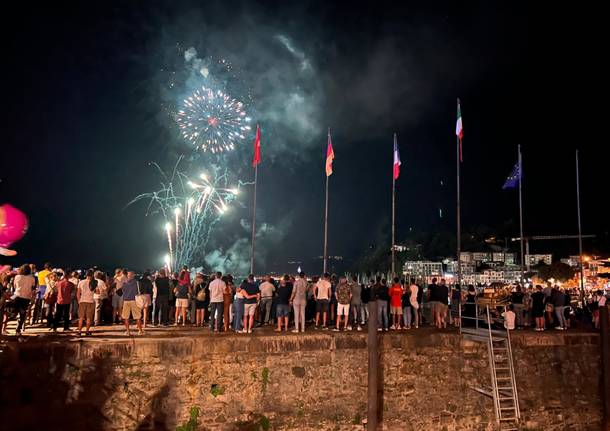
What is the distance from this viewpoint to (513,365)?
13.1 m

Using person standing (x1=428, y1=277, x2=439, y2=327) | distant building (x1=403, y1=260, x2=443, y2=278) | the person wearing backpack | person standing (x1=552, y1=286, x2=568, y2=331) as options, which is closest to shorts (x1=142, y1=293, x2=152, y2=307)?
the person wearing backpack

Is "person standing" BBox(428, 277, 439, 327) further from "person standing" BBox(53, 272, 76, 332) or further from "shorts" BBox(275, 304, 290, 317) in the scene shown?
"person standing" BBox(53, 272, 76, 332)

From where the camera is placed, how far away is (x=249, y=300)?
12.9 m

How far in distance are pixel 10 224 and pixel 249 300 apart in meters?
8.93

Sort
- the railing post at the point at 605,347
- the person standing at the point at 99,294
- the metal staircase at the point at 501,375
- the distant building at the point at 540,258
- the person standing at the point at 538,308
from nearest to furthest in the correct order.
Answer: the metal staircase at the point at 501,375 < the person standing at the point at 99,294 < the railing post at the point at 605,347 < the person standing at the point at 538,308 < the distant building at the point at 540,258

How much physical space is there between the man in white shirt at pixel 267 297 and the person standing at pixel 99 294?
4.95m

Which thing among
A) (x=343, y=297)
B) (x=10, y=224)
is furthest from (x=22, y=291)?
(x=343, y=297)

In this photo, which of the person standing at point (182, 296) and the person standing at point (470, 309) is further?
the person standing at point (470, 309)

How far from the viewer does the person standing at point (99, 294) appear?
12.8 m

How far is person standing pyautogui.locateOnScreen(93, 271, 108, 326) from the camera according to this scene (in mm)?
12820

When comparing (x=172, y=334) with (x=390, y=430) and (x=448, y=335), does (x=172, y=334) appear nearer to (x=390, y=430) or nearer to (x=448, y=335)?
(x=390, y=430)

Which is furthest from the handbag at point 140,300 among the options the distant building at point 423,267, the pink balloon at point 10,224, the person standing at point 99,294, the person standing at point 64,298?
the distant building at point 423,267

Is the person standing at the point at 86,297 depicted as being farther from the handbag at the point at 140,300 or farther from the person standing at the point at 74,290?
the handbag at the point at 140,300

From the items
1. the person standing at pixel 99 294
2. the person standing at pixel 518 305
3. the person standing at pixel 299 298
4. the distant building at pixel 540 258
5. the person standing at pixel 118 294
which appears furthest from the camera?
the distant building at pixel 540 258
